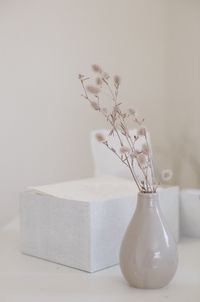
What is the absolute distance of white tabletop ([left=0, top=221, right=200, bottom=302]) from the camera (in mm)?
904

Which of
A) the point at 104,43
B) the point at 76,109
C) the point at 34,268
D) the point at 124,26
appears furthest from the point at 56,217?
the point at 124,26

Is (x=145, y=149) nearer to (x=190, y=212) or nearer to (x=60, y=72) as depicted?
(x=190, y=212)

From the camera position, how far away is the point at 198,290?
0.94 metres

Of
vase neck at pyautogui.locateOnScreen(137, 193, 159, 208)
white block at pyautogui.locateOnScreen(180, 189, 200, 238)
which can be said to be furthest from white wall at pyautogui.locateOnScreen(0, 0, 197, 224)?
vase neck at pyautogui.locateOnScreen(137, 193, 159, 208)

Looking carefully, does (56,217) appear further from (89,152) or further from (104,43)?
(104,43)

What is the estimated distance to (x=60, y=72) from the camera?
310cm

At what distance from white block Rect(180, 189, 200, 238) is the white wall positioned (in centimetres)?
165

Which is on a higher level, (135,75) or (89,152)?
(135,75)

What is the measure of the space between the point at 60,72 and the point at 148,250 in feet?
7.57

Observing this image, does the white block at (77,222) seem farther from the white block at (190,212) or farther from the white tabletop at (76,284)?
the white block at (190,212)

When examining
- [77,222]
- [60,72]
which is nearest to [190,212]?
[77,222]

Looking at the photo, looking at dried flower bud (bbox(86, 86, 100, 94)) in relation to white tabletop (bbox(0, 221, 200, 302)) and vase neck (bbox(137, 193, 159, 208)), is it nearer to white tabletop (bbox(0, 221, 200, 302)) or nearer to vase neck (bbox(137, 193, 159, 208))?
vase neck (bbox(137, 193, 159, 208))

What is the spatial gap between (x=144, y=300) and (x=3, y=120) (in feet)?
6.87

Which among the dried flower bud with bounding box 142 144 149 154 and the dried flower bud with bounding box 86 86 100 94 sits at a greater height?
the dried flower bud with bounding box 86 86 100 94
